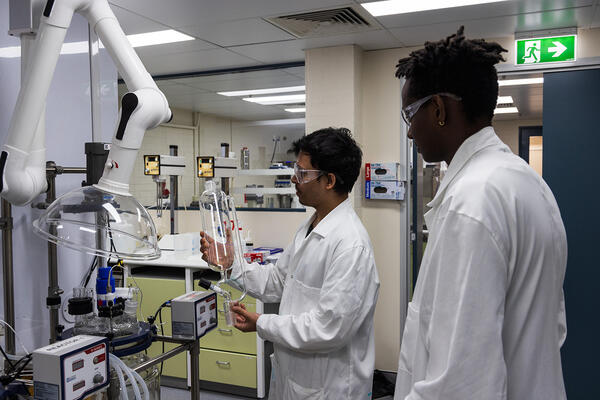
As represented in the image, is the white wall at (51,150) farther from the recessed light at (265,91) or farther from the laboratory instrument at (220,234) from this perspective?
the recessed light at (265,91)

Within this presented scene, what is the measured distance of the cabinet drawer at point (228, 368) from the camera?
3312mm

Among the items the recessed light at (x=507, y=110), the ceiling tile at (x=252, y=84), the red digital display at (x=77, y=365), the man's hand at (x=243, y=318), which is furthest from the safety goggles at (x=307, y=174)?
the recessed light at (x=507, y=110)

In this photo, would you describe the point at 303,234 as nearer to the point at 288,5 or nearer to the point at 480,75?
the point at 480,75

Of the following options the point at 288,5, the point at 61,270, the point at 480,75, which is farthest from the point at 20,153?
the point at 288,5

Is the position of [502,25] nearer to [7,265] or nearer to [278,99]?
[278,99]

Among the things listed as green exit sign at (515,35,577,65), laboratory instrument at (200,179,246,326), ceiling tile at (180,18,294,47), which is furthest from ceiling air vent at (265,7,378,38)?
laboratory instrument at (200,179,246,326)

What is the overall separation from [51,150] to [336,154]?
107cm

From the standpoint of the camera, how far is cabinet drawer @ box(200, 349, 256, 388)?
10.9ft

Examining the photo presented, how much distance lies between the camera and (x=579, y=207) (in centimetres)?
326

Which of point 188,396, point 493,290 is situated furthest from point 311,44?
point 493,290

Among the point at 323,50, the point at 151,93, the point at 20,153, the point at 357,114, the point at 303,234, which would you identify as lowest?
the point at 303,234

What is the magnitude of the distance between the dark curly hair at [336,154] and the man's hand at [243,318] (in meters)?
0.54

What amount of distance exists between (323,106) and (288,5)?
1.01 m

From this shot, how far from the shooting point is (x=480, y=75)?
99 cm
